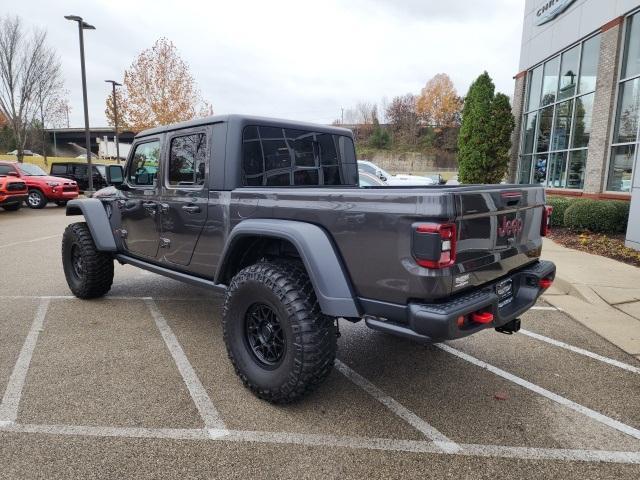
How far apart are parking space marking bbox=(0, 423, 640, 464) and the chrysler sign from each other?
14.7 m

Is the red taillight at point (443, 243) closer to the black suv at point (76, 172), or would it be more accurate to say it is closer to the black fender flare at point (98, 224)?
the black fender flare at point (98, 224)

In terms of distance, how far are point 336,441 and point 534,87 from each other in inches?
653

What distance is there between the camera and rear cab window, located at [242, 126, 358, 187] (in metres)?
3.46

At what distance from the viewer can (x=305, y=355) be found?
8.53 ft

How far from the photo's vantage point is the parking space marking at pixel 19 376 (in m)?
2.79

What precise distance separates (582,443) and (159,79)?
32.5 metres

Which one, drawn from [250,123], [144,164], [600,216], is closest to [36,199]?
[144,164]

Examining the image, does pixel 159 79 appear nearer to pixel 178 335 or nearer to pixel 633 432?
pixel 178 335

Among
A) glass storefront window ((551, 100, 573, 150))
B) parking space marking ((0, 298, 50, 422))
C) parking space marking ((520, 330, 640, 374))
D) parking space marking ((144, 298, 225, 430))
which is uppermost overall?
glass storefront window ((551, 100, 573, 150))

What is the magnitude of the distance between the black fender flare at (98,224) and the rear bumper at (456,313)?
3.33 metres

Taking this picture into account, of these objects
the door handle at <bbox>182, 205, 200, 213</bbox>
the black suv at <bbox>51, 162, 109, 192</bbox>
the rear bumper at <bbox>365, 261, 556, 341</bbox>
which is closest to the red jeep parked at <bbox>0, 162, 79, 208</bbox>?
the black suv at <bbox>51, 162, 109, 192</bbox>

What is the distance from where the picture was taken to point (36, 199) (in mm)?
16281

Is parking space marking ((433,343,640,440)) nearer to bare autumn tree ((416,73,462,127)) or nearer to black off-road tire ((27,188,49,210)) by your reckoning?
black off-road tire ((27,188,49,210))

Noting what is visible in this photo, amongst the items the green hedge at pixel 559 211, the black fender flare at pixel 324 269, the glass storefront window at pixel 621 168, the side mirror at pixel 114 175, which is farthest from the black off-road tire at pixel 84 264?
the glass storefront window at pixel 621 168
